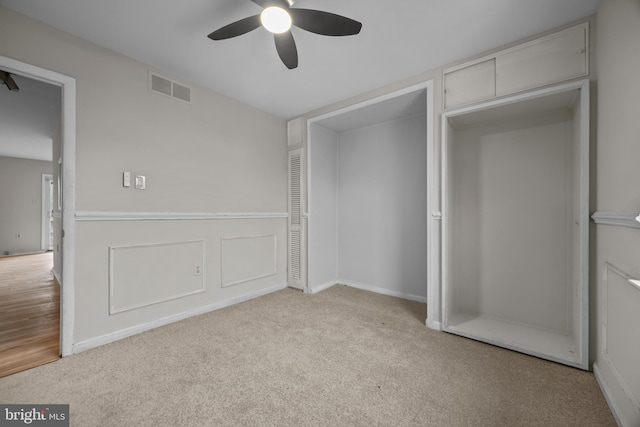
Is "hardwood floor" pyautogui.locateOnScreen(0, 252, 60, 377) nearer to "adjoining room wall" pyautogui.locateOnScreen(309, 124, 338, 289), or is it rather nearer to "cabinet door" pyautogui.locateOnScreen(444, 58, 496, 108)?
"adjoining room wall" pyautogui.locateOnScreen(309, 124, 338, 289)

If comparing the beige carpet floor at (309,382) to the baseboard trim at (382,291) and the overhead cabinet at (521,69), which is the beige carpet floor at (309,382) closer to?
the baseboard trim at (382,291)

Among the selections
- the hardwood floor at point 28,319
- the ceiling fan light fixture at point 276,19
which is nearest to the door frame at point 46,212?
the hardwood floor at point 28,319

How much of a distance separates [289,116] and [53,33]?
93.6 inches

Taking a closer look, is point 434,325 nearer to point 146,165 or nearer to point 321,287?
point 321,287

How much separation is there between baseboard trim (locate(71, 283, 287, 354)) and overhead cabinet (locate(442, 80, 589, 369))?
228 centimetres

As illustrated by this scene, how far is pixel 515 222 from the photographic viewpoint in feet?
8.36

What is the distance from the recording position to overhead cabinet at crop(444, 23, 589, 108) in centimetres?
190

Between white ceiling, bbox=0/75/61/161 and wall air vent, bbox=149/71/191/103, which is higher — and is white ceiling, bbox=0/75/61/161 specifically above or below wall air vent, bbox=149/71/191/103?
above

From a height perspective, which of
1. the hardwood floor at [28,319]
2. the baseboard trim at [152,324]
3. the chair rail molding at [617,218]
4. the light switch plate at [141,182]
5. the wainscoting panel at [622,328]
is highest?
the light switch plate at [141,182]

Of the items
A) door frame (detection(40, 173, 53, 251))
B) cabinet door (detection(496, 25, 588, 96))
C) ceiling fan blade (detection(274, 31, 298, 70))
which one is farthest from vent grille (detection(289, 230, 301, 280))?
door frame (detection(40, 173, 53, 251))

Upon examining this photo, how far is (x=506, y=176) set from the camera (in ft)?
8.46

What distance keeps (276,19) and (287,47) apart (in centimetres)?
24

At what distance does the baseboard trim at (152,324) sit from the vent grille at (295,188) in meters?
1.09

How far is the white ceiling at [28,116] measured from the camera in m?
3.14
